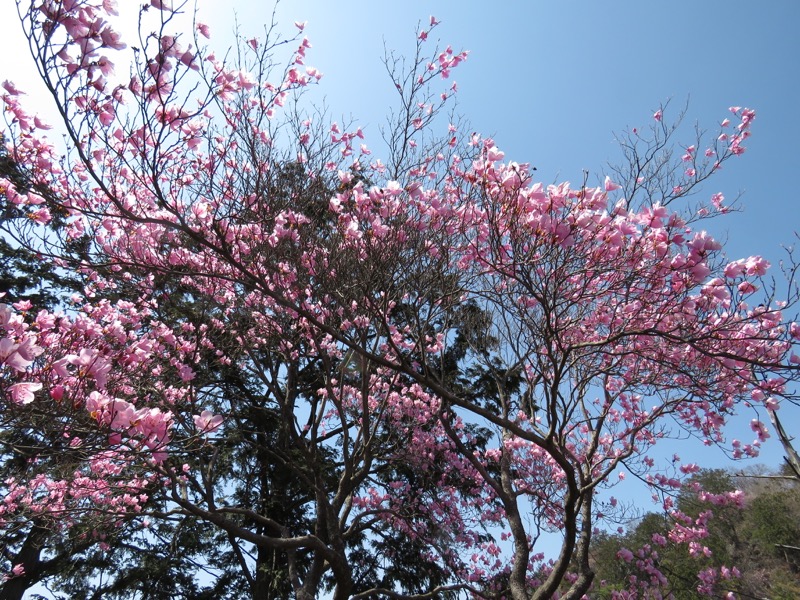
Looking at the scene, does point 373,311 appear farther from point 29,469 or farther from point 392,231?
point 29,469

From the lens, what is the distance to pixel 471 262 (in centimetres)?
472

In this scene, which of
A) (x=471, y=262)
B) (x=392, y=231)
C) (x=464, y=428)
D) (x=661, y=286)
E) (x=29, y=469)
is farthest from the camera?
(x=464, y=428)

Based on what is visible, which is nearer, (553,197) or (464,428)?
(553,197)

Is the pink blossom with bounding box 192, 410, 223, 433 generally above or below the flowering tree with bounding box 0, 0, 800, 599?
below

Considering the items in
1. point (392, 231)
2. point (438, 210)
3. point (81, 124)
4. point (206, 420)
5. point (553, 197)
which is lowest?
point (206, 420)

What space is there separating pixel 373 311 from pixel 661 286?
7.06 feet

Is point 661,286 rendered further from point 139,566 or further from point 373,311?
point 139,566

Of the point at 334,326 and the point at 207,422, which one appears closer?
the point at 207,422

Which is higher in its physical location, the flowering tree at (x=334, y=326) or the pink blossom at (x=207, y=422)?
the flowering tree at (x=334, y=326)

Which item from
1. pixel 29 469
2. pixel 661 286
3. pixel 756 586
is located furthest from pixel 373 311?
pixel 756 586

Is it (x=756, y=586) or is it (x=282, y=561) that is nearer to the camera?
(x=282, y=561)

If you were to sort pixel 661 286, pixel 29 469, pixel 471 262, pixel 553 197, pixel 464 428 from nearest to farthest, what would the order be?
pixel 553 197, pixel 661 286, pixel 471 262, pixel 29 469, pixel 464 428

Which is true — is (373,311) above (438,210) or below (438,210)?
below

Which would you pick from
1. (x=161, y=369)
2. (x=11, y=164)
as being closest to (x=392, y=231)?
(x=11, y=164)
